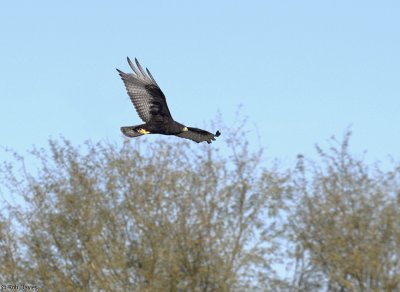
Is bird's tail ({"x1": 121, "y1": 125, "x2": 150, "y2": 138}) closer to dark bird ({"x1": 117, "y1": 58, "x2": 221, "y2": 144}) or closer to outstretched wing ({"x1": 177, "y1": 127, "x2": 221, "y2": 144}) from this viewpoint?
dark bird ({"x1": 117, "y1": 58, "x2": 221, "y2": 144})

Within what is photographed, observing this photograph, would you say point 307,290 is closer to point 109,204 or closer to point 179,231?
point 179,231

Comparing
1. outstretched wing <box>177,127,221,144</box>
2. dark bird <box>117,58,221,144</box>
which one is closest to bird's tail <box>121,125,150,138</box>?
dark bird <box>117,58,221,144</box>

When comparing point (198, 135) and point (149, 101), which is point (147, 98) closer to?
point (149, 101)

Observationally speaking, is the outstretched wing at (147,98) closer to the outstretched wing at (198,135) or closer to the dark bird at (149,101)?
the dark bird at (149,101)

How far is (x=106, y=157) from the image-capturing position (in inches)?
1105

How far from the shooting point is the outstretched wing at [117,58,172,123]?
81.1 ft

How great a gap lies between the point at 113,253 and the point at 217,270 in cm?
248

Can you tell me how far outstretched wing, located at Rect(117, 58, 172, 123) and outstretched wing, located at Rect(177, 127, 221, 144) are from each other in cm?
121

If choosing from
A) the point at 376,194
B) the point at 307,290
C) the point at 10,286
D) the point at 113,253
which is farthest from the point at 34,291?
the point at 376,194

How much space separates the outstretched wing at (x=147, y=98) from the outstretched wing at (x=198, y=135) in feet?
3.98

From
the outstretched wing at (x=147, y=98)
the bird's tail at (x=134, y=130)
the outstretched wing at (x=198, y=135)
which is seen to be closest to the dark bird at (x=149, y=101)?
the outstretched wing at (x=147, y=98)

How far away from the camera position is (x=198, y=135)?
26188 mm

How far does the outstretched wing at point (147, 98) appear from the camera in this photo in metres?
24.7

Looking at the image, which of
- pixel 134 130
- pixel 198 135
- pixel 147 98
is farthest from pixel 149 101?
pixel 198 135
